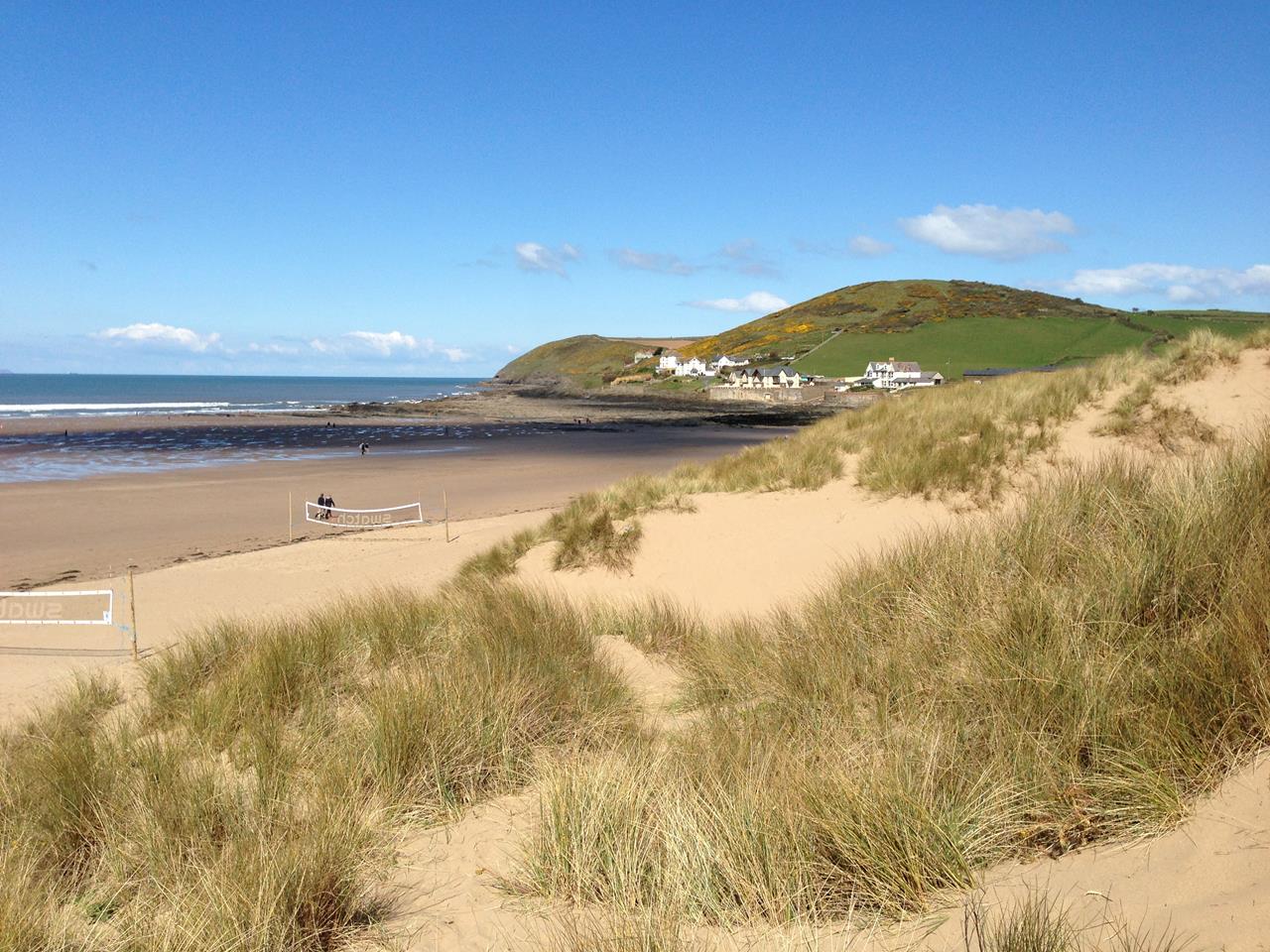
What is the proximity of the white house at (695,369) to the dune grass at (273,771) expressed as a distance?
400 feet

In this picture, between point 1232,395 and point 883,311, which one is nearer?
point 1232,395

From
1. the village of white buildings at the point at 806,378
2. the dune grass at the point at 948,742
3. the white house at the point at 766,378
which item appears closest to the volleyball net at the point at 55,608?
the dune grass at the point at 948,742

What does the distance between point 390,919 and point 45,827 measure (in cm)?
198

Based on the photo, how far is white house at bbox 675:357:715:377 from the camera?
424 ft

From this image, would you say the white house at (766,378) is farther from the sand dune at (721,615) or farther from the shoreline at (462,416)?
the sand dune at (721,615)

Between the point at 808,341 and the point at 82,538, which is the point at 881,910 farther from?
the point at 808,341

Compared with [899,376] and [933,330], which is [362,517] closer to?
[899,376]

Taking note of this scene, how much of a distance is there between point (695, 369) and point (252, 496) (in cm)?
11086

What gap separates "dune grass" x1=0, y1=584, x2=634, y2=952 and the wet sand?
40.3 feet

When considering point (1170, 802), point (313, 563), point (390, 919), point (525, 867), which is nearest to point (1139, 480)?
point (1170, 802)

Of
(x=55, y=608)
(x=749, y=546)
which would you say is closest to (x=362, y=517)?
(x=55, y=608)

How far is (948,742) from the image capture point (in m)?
3.43

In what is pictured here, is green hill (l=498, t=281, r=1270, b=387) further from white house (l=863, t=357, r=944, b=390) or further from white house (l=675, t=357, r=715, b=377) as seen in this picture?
white house (l=675, t=357, r=715, b=377)

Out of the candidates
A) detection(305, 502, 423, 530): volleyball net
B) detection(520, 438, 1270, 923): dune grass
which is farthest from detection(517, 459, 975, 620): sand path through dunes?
detection(305, 502, 423, 530): volleyball net
